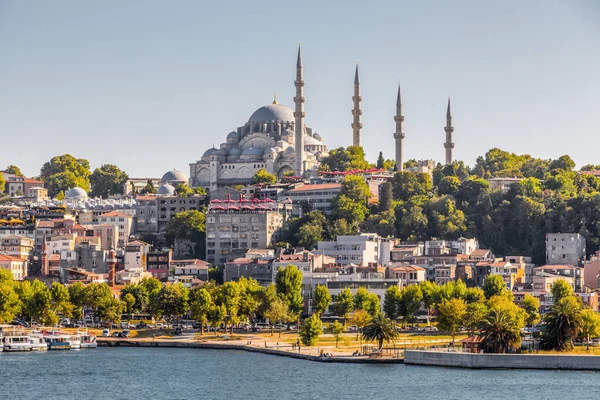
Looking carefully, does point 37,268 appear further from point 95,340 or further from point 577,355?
point 577,355

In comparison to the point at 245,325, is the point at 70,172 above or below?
above

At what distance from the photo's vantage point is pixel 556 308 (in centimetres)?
7862

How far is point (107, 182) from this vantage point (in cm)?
16012

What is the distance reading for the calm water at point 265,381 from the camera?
6838 centimetres

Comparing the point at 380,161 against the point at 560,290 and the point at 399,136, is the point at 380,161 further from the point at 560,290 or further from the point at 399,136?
the point at 560,290

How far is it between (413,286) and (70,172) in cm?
A: 7062

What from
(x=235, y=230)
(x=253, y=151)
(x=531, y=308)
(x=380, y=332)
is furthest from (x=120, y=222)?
(x=380, y=332)

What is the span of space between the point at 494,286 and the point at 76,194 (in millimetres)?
59650

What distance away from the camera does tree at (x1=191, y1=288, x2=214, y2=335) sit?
9456 centimetres

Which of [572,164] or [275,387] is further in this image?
[572,164]

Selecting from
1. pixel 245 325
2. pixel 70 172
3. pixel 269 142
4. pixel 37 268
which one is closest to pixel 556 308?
pixel 245 325

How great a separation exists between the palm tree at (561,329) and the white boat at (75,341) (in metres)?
29.7

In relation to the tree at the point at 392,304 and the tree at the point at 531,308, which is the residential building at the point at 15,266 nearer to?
the tree at the point at 392,304

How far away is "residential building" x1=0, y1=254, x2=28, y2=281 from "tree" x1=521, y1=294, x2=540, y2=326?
38.4 metres
